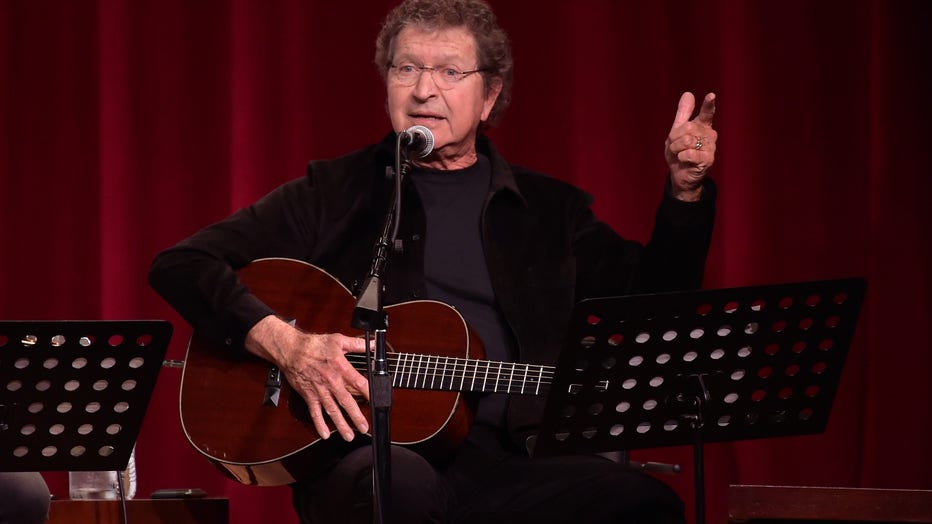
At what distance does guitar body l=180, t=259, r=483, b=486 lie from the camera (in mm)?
Result: 2590

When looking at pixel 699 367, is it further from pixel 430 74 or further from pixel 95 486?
pixel 95 486

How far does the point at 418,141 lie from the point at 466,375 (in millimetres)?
523

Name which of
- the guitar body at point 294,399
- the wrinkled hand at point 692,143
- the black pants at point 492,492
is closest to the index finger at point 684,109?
the wrinkled hand at point 692,143

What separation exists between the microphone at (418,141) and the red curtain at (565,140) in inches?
66.2

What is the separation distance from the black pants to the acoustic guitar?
0.29 feet

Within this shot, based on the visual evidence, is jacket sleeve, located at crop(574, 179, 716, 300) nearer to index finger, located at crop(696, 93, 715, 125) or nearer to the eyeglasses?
index finger, located at crop(696, 93, 715, 125)

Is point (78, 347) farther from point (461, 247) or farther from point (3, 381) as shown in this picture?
point (461, 247)

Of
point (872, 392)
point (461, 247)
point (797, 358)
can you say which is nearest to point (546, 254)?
point (461, 247)

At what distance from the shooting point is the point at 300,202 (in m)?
2.99

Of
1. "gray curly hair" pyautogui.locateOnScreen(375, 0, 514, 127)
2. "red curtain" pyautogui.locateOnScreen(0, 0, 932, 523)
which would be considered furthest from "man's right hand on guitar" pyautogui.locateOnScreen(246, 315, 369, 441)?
"red curtain" pyautogui.locateOnScreen(0, 0, 932, 523)

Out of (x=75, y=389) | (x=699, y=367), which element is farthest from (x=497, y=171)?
(x=75, y=389)

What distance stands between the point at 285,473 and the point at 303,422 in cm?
12

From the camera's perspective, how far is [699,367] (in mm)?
2236

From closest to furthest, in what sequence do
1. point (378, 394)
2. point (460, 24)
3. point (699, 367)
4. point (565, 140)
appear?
point (378, 394) → point (699, 367) → point (460, 24) → point (565, 140)
